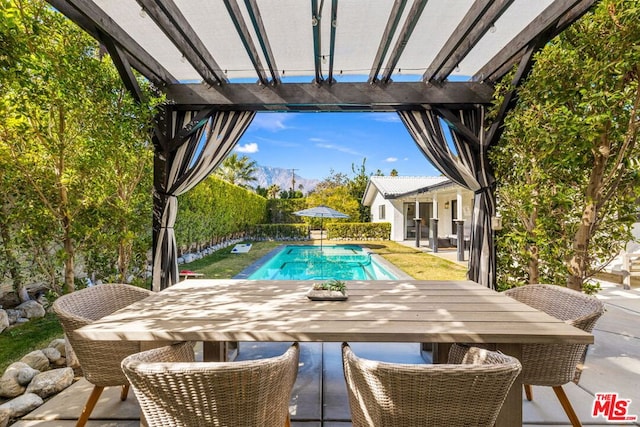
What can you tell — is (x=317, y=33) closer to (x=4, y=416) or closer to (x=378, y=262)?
(x=4, y=416)

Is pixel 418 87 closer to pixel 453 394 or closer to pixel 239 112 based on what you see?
pixel 239 112

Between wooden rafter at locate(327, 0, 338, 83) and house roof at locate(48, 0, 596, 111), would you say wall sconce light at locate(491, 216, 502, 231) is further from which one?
wooden rafter at locate(327, 0, 338, 83)

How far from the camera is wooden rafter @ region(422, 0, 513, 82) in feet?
8.61

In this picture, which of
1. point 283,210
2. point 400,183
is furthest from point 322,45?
point 283,210

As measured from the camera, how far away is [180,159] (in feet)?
14.0

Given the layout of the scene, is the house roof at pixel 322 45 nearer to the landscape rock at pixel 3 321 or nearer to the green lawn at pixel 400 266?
the landscape rock at pixel 3 321

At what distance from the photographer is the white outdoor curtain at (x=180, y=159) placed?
13.4 ft

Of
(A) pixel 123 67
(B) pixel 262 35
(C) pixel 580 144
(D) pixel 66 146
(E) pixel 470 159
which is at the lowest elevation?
(D) pixel 66 146

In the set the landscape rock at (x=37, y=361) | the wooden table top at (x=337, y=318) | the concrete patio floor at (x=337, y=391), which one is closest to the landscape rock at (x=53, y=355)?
the landscape rock at (x=37, y=361)


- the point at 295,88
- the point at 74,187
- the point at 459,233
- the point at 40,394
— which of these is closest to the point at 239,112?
the point at 295,88

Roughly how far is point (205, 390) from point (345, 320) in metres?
0.76

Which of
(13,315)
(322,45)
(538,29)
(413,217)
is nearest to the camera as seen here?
(538,29)

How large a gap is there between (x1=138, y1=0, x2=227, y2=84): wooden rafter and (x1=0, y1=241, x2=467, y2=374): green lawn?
309 cm

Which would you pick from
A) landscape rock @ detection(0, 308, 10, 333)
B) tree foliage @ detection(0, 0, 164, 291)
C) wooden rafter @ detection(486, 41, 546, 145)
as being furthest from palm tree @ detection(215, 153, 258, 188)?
wooden rafter @ detection(486, 41, 546, 145)
